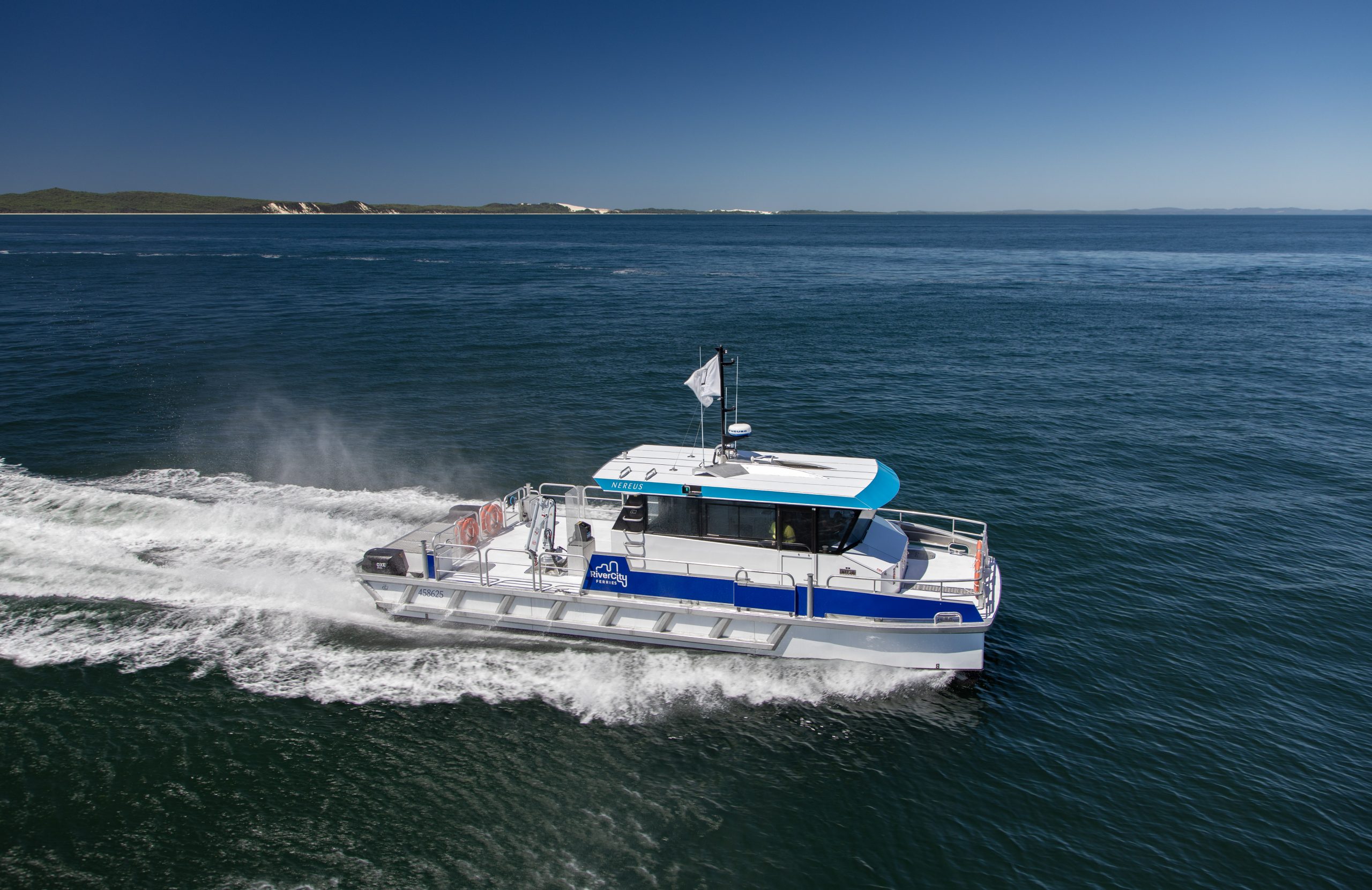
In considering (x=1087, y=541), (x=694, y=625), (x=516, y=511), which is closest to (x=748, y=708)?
(x=694, y=625)

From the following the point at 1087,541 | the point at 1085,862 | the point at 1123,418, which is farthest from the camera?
the point at 1123,418

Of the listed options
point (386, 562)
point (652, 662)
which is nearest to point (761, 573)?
point (652, 662)

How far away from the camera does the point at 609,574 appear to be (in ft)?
57.4

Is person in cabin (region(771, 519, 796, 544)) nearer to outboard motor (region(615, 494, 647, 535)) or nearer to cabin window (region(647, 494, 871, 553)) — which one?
cabin window (region(647, 494, 871, 553))

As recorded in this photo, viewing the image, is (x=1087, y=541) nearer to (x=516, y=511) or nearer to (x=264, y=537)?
(x=516, y=511)

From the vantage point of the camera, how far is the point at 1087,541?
23422 mm

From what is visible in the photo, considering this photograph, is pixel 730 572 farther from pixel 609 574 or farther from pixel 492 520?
pixel 492 520

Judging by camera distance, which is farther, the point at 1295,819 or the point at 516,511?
the point at 516,511

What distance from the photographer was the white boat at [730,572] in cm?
1652

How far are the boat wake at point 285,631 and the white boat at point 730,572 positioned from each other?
555mm

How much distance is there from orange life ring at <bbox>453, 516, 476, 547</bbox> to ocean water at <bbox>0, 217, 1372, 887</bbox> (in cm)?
223

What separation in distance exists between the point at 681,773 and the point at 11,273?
351ft

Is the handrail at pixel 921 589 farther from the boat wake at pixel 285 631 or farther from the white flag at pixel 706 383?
the white flag at pixel 706 383

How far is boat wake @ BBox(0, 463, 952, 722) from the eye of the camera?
53.4ft
